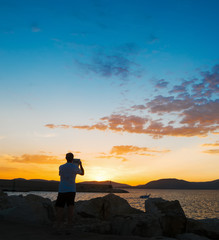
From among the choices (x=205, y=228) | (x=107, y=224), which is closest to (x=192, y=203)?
(x=205, y=228)

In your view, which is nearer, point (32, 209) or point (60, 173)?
point (60, 173)

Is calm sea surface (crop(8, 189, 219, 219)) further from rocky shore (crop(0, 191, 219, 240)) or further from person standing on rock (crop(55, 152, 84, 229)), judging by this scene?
person standing on rock (crop(55, 152, 84, 229))

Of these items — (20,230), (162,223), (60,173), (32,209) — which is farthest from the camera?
(162,223)

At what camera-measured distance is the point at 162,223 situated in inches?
320

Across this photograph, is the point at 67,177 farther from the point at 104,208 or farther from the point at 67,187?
the point at 104,208

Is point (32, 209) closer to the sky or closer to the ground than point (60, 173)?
Answer: closer to the ground

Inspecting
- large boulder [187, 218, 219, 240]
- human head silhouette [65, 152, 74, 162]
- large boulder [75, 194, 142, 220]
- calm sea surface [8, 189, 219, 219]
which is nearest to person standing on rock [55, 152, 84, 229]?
human head silhouette [65, 152, 74, 162]

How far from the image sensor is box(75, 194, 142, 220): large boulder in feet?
34.2

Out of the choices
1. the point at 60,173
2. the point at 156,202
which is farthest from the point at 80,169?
the point at 156,202

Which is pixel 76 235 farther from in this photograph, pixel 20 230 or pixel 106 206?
pixel 106 206

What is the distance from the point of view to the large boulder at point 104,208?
10428 mm

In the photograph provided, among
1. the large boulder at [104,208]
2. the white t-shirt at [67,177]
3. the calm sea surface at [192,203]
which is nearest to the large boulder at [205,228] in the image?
the large boulder at [104,208]

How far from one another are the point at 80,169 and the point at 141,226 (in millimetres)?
2399

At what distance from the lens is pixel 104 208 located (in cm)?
1106
